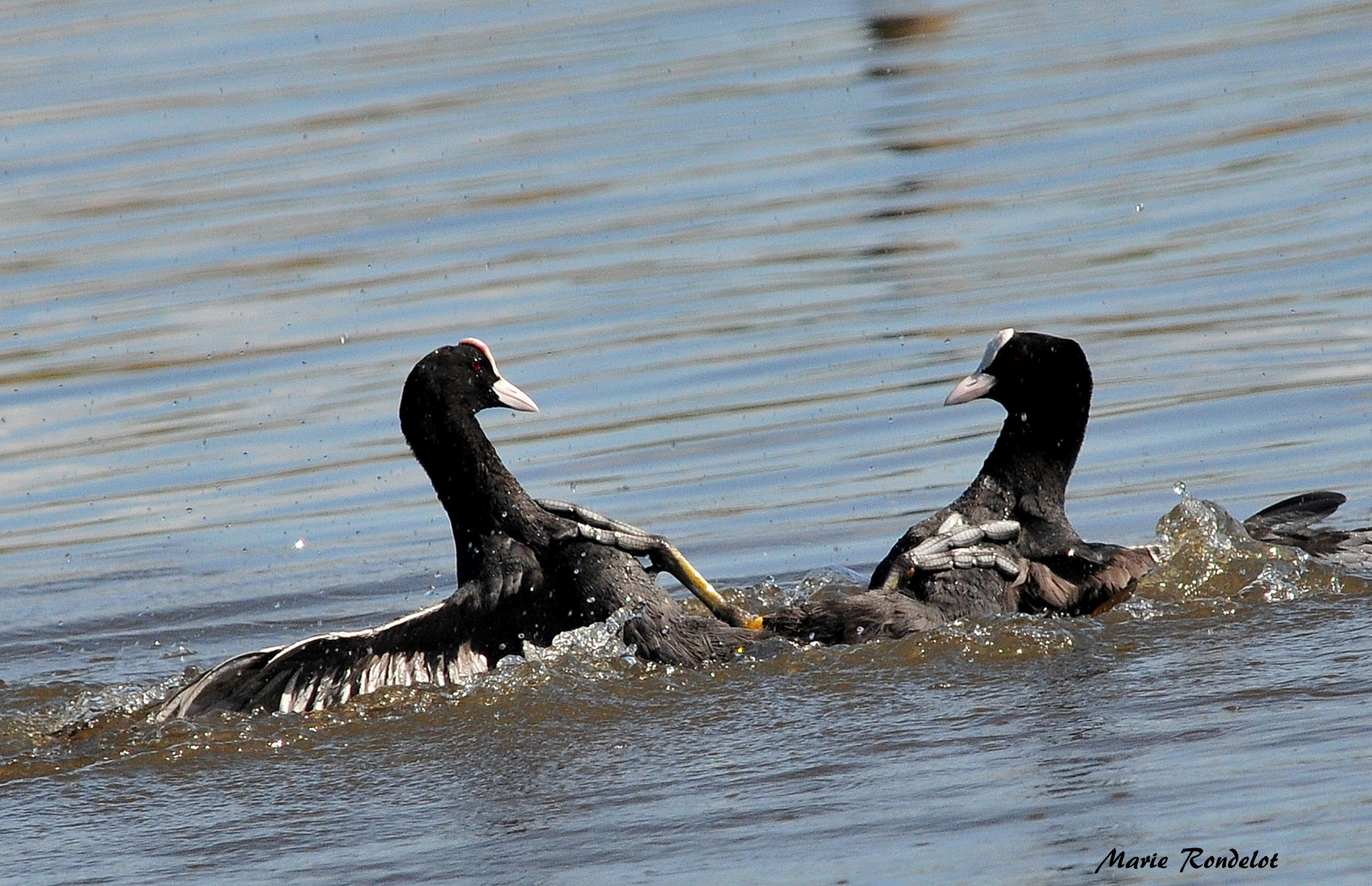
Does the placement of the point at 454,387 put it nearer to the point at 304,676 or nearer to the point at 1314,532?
the point at 304,676

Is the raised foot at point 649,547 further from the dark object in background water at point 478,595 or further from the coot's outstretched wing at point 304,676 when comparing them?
the coot's outstretched wing at point 304,676

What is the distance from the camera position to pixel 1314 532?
5.95 meters

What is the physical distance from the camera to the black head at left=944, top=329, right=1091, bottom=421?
602cm

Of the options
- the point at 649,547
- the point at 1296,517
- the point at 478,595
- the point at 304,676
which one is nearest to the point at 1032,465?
the point at 1296,517

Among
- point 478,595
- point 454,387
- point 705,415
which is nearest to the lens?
point 478,595

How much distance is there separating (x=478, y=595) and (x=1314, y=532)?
2334mm

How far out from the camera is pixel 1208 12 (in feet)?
56.1

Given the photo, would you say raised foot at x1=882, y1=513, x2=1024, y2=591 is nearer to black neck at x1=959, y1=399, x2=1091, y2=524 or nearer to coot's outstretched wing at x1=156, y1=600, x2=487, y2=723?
black neck at x1=959, y1=399, x2=1091, y2=524

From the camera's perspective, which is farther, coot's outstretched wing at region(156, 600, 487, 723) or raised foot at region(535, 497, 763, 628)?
raised foot at region(535, 497, 763, 628)

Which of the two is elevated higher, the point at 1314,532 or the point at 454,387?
the point at 454,387

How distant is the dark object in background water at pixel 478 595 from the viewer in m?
5.42

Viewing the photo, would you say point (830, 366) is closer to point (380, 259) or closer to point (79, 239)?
point (380, 259)

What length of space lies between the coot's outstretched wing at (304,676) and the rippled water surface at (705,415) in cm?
7

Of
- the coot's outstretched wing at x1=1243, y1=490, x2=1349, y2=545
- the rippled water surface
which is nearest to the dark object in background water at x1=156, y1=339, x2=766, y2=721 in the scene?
the rippled water surface
